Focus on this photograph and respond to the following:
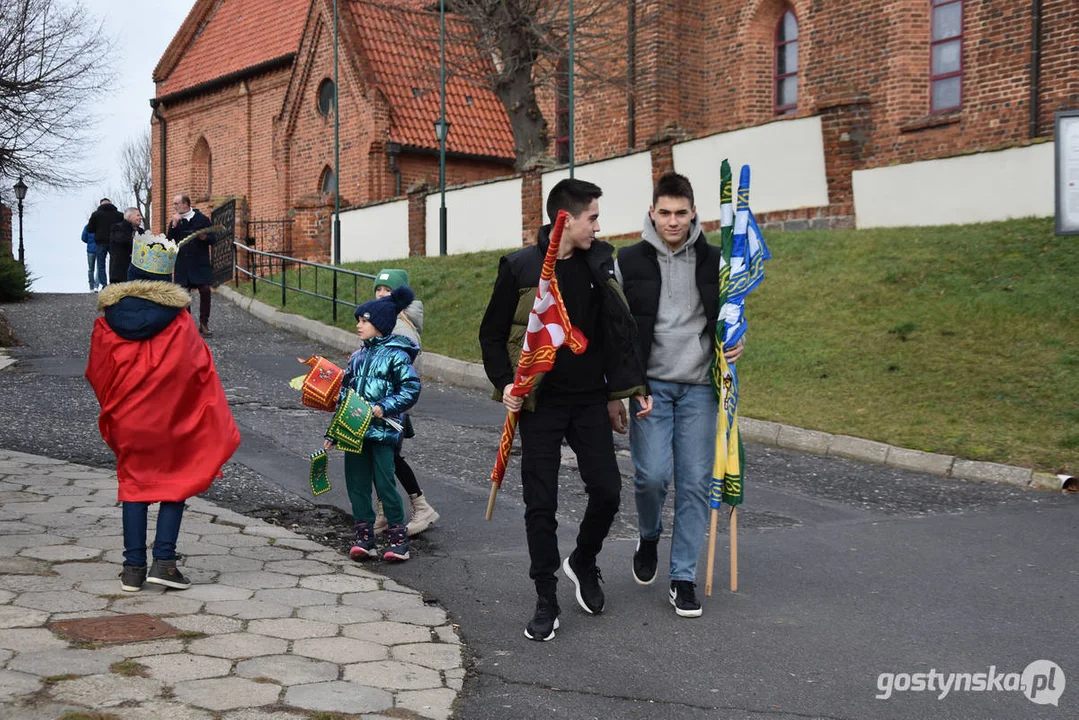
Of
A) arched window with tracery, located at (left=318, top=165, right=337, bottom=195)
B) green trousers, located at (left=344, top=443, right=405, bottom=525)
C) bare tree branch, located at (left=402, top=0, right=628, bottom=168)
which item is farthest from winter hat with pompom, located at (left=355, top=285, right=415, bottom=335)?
arched window with tracery, located at (left=318, top=165, right=337, bottom=195)

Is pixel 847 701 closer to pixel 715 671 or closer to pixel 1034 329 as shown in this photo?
pixel 715 671

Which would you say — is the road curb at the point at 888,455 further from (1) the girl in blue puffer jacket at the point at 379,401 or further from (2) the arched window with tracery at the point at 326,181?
(2) the arched window with tracery at the point at 326,181

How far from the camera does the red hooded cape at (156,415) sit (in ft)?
18.7

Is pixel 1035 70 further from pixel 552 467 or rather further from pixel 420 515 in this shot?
pixel 552 467

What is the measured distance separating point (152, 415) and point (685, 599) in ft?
8.87

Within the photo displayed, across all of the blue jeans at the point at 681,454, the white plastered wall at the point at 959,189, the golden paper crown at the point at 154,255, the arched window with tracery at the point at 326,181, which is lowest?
the blue jeans at the point at 681,454

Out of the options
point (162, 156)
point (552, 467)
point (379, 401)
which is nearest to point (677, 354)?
point (552, 467)

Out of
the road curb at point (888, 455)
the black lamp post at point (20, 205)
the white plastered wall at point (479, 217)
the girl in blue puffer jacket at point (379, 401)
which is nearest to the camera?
the girl in blue puffer jacket at point (379, 401)

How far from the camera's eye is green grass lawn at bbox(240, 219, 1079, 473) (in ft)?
34.5

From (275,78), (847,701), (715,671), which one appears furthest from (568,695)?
(275,78)

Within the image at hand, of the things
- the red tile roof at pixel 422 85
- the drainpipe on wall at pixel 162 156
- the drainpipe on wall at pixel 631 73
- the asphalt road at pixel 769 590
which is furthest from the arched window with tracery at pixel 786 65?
the drainpipe on wall at pixel 162 156

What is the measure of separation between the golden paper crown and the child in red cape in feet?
0.28

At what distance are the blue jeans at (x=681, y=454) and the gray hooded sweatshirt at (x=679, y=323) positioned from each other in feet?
0.23

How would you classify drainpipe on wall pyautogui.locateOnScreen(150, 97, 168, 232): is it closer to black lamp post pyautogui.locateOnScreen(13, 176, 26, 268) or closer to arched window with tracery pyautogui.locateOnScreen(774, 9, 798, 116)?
black lamp post pyautogui.locateOnScreen(13, 176, 26, 268)
